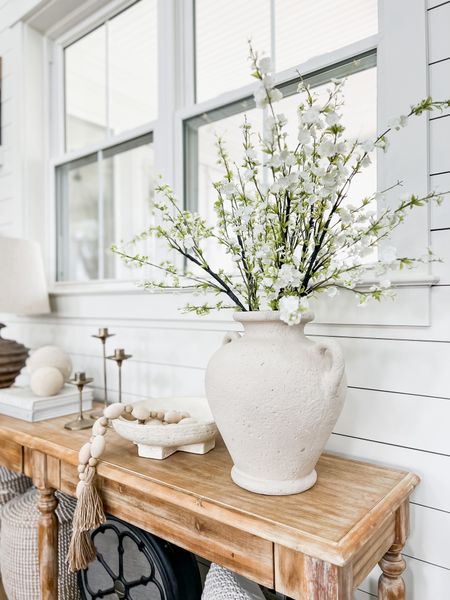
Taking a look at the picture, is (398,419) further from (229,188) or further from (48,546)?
(48,546)

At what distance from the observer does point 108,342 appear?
5.72 feet

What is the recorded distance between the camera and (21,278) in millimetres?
1721

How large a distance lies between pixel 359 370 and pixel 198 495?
0.51m

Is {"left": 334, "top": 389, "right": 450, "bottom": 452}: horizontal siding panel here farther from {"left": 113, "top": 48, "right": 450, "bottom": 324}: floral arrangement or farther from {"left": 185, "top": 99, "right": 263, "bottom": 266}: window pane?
{"left": 185, "top": 99, "right": 263, "bottom": 266}: window pane

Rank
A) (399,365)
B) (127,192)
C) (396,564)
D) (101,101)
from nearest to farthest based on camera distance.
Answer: (396,564), (399,365), (101,101), (127,192)

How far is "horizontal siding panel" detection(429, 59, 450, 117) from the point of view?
0.97 metres

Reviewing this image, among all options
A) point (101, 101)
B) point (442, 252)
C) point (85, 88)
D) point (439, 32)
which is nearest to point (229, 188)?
point (442, 252)

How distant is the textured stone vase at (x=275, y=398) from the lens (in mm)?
781

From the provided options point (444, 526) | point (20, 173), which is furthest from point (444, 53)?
point (20, 173)

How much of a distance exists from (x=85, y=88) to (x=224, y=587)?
220 cm

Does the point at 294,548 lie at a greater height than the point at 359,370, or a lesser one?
lesser

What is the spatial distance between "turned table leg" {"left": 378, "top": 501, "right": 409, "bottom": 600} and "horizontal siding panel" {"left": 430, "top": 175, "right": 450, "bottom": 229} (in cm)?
62

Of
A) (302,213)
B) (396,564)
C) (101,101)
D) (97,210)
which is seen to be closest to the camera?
(302,213)

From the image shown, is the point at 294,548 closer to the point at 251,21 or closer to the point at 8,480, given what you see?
the point at 8,480
